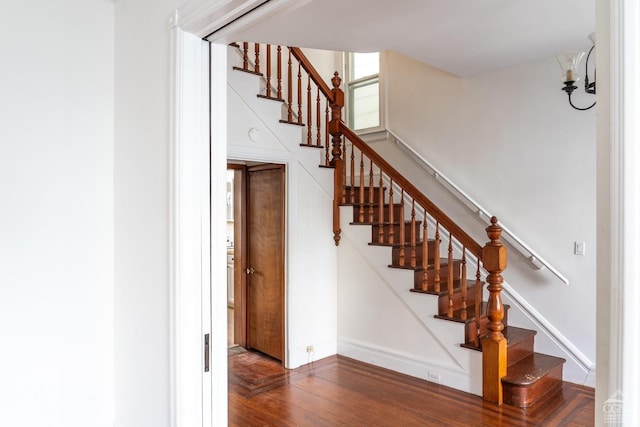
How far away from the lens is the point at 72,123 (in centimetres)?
175

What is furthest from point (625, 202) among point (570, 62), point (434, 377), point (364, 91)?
point (364, 91)

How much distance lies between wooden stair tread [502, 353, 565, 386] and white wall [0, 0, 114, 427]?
279 cm

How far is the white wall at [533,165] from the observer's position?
3527 millimetres

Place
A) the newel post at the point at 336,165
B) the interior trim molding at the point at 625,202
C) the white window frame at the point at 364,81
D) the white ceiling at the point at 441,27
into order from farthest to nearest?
1. the white window frame at the point at 364,81
2. the newel post at the point at 336,165
3. the white ceiling at the point at 441,27
4. the interior trim molding at the point at 625,202

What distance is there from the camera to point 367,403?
10.4ft

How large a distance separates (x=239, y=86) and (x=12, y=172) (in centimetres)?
230

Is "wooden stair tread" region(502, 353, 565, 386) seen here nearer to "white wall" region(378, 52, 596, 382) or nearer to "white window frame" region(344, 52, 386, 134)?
"white wall" region(378, 52, 596, 382)

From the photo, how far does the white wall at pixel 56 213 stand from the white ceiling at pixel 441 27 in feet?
3.74

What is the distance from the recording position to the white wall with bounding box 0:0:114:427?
5.22 ft

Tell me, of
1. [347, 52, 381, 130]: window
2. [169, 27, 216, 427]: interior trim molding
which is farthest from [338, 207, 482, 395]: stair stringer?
[169, 27, 216, 427]: interior trim molding

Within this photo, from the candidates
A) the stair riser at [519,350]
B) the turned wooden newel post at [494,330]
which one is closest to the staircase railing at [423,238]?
the turned wooden newel post at [494,330]

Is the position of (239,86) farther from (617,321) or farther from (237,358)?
(617,321)

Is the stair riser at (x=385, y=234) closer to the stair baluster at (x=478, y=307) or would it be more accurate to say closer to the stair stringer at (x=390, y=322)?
the stair stringer at (x=390, y=322)
